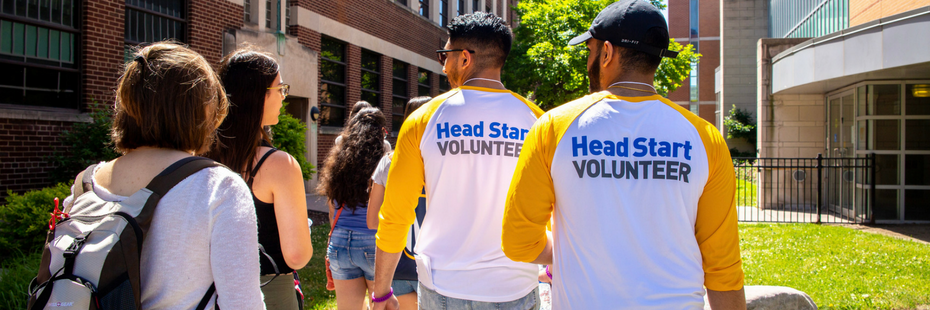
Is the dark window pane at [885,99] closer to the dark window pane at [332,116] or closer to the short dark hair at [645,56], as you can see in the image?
the short dark hair at [645,56]

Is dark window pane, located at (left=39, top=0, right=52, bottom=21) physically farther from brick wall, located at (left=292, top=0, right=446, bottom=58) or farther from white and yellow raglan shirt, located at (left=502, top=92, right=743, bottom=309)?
white and yellow raglan shirt, located at (left=502, top=92, right=743, bottom=309)

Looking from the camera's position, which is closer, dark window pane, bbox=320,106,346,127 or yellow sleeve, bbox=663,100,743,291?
yellow sleeve, bbox=663,100,743,291

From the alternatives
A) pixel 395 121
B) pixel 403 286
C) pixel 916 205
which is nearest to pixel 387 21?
pixel 395 121

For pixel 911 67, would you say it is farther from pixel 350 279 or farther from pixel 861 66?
pixel 350 279

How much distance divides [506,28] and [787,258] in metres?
6.72

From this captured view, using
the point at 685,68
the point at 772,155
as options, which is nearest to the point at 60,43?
the point at 772,155

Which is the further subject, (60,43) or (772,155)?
(772,155)

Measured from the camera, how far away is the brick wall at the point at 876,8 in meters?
10.6

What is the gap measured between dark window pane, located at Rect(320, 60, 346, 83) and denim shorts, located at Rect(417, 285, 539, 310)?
13.5m

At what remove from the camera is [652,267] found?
166 centimetres

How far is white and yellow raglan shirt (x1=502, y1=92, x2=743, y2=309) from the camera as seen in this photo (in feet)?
5.48

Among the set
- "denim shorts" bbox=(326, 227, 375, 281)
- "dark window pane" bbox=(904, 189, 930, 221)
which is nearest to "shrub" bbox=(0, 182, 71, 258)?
"denim shorts" bbox=(326, 227, 375, 281)

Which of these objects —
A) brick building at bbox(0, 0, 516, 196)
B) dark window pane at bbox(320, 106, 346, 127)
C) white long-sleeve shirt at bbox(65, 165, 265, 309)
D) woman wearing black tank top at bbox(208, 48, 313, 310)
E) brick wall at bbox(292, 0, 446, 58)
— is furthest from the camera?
dark window pane at bbox(320, 106, 346, 127)

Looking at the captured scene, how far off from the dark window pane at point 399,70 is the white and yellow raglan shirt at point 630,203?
1707 centimetres
